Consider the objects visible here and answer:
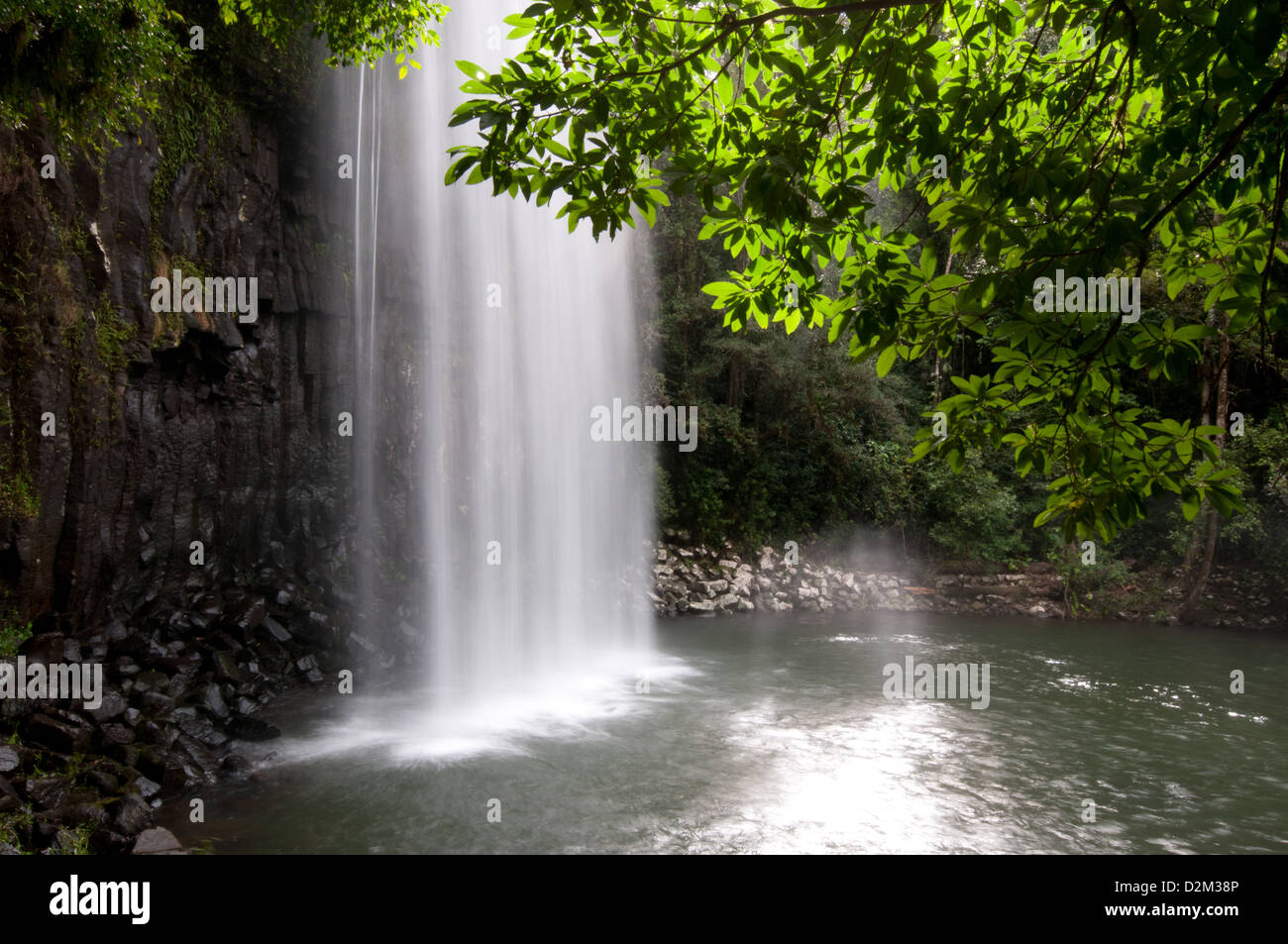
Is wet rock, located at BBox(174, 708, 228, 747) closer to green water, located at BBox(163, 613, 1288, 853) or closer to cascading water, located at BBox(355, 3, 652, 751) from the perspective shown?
green water, located at BBox(163, 613, 1288, 853)

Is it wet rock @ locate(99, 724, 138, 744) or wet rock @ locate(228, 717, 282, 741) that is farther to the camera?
wet rock @ locate(228, 717, 282, 741)

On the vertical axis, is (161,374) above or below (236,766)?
above

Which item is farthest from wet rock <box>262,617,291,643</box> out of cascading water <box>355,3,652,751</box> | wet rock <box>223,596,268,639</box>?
cascading water <box>355,3,652,751</box>

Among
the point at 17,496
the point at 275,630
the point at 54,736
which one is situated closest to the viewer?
the point at 54,736

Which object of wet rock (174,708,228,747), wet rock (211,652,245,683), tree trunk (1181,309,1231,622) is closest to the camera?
wet rock (174,708,228,747)

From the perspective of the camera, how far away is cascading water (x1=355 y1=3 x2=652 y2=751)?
14836mm

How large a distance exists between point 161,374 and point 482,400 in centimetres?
594

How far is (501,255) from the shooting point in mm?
15945

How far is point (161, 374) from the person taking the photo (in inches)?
457

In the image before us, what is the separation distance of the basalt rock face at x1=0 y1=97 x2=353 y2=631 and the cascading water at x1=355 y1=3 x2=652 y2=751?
0.86 meters

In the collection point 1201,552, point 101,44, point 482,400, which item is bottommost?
point 1201,552

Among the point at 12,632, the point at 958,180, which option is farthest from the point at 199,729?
the point at 958,180

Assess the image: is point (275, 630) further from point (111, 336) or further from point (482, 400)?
point (482, 400)

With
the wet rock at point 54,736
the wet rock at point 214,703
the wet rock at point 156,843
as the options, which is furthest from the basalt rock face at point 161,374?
the wet rock at point 156,843
